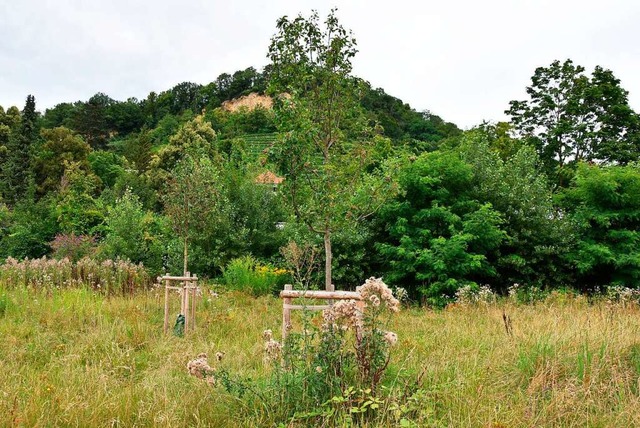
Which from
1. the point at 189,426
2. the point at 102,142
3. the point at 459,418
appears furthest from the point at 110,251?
the point at 102,142

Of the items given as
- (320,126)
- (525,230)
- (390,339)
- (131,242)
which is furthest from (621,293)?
(131,242)

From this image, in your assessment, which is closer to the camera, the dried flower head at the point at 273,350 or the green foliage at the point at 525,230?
the dried flower head at the point at 273,350

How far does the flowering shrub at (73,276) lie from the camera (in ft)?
27.4

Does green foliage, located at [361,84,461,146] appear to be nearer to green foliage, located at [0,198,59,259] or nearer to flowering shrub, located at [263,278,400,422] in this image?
green foliage, located at [0,198,59,259]

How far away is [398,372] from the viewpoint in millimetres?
3111

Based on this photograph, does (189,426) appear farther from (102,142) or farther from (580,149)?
(102,142)

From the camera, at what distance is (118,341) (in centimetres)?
517

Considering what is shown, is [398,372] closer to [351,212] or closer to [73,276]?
[351,212]

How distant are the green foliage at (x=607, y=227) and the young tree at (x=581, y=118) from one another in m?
10.3

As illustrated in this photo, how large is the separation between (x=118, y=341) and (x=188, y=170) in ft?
10.0

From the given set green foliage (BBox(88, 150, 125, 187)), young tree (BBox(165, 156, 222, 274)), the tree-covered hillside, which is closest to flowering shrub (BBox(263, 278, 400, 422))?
the tree-covered hillside

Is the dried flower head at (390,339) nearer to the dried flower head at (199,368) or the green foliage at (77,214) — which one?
the dried flower head at (199,368)

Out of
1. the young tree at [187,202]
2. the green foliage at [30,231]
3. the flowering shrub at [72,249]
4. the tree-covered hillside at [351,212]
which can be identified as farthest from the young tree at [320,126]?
the green foliage at [30,231]

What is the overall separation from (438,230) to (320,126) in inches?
154
